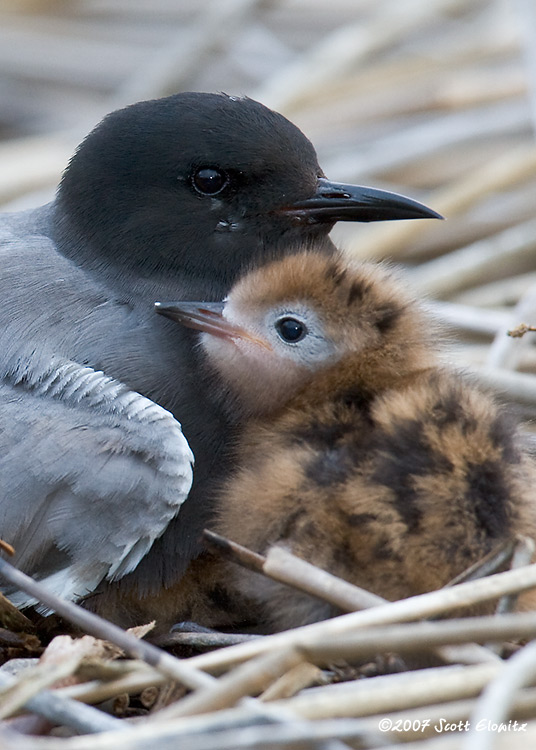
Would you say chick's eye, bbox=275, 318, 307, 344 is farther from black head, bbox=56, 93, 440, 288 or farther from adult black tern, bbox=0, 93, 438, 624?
black head, bbox=56, 93, 440, 288

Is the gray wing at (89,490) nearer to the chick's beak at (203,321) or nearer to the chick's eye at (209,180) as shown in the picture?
the chick's beak at (203,321)

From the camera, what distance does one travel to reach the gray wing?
3.09 meters

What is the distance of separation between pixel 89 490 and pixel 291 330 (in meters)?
0.66

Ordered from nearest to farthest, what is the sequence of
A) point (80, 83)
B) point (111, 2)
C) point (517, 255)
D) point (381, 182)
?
point (517, 255) → point (381, 182) → point (80, 83) → point (111, 2)

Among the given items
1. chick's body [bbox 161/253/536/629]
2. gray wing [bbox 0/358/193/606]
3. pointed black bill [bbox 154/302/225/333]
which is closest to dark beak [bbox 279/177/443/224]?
chick's body [bbox 161/253/536/629]

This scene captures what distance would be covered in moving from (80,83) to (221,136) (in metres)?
3.45

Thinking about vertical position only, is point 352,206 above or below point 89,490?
above

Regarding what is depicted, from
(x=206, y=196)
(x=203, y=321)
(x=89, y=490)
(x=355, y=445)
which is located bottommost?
(x=89, y=490)

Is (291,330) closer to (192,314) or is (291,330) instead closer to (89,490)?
(192,314)

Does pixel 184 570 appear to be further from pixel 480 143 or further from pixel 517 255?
pixel 480 143

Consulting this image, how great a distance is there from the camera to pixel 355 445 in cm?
299

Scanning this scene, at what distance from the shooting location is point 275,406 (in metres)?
3.26

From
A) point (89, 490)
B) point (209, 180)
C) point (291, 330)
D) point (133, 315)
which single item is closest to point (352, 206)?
point (209, 180)

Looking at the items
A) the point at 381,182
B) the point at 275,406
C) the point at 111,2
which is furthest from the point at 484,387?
the point at 111,2
